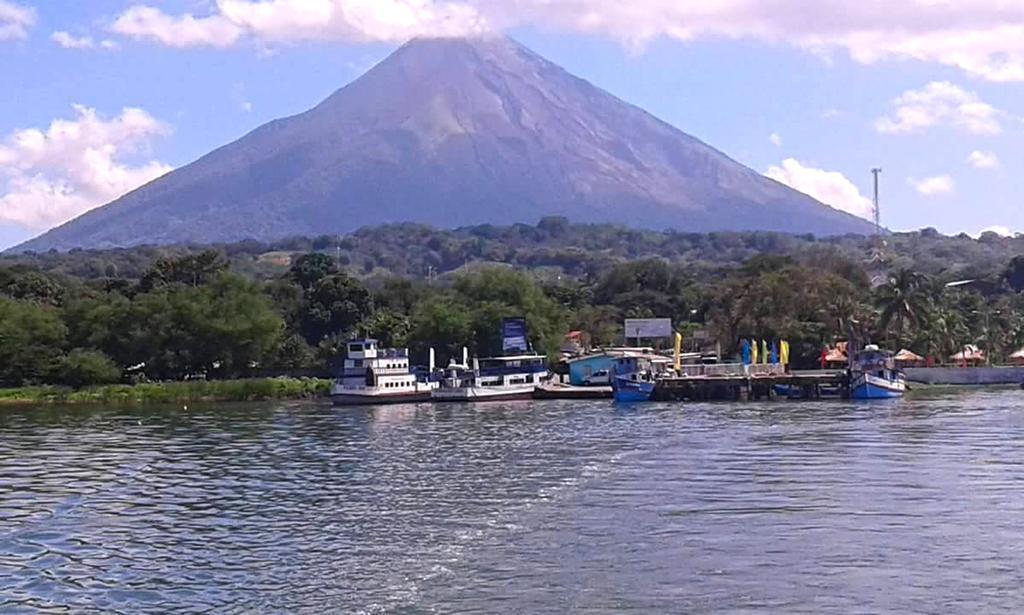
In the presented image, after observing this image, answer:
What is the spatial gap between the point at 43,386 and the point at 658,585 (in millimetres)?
64092

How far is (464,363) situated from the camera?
258 ft

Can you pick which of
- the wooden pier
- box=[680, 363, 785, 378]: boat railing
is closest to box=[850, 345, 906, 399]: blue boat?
the wooden pier

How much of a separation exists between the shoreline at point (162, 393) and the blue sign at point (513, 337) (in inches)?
433

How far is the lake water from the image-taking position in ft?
61.2

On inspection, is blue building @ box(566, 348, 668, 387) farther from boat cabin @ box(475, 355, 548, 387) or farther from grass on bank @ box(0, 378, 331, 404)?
grass on bank @ box(0, 378, 331, 404)

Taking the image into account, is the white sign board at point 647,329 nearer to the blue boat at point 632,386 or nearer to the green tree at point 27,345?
the blue boat at point 632,386

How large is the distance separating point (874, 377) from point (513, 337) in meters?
22.9

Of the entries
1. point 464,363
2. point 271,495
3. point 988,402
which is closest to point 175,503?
point 271,495

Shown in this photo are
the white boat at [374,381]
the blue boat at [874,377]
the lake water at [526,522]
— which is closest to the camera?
the lake water at [526,522]

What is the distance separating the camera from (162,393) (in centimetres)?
7369

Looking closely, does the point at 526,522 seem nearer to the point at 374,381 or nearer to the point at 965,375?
the point at 374,381

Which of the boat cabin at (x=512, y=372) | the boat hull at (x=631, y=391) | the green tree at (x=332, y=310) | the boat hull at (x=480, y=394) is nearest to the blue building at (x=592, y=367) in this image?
the boat cabin at (x=512, y=372)

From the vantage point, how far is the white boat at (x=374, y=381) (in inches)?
2783

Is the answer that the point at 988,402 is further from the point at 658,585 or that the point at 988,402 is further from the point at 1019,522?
the point at 658,585
